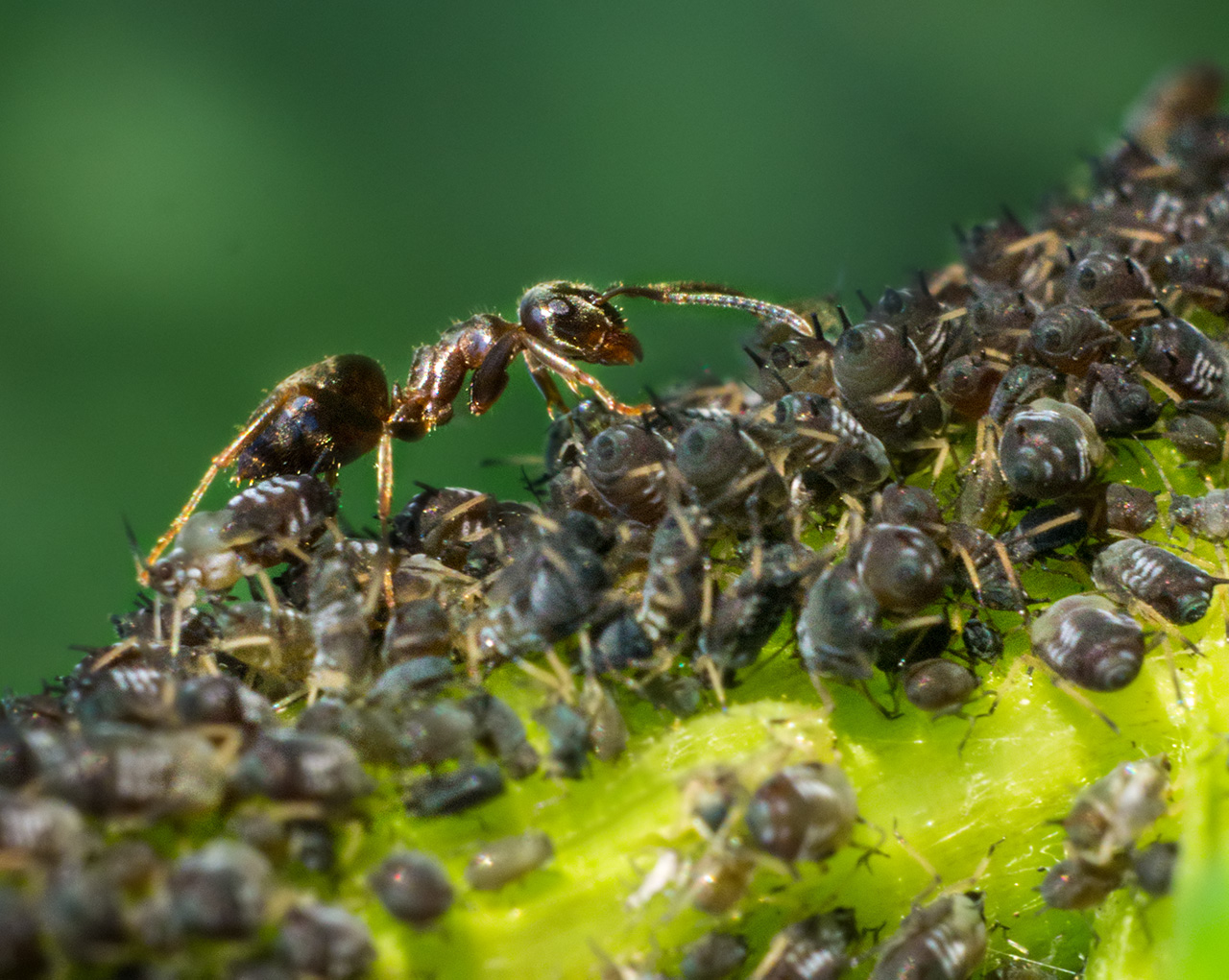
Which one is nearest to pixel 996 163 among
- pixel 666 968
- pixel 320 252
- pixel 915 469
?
pixel 320 252

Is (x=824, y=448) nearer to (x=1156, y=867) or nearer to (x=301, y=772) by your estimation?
(x=1156, y=867)

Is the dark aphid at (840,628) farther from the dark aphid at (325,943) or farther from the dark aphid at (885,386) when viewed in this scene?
the dark aphid at (325,943)

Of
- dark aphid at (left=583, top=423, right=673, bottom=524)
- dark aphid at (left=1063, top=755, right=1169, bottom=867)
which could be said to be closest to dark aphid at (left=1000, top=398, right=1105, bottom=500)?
dark aphid at (left=1063, top=755, right=1169, bottom=867)

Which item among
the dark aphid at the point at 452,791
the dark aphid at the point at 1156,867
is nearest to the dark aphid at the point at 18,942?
the dark aphid at the point at 452,791

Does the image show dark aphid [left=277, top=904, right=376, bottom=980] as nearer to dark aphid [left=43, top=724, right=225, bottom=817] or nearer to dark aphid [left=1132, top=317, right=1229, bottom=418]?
dark aphid [left=43, top=724, right=225, bottom=817]

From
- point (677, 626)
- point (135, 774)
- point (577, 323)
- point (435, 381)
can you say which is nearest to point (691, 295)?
point (577, 323)
